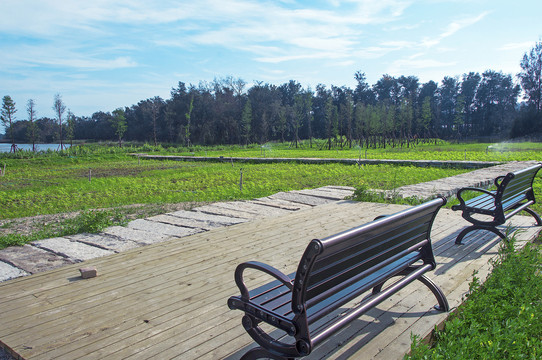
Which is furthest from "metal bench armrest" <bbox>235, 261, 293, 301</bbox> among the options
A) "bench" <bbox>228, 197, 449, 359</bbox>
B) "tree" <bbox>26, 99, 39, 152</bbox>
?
→ "tree" <bbox>26, 99, 39, 152</bbox>

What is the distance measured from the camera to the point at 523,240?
4422 mm

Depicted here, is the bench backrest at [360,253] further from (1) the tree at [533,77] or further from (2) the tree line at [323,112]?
(1) the tree at [533,77]

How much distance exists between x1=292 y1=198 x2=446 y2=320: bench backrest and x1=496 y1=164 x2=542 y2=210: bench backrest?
6.22 feet

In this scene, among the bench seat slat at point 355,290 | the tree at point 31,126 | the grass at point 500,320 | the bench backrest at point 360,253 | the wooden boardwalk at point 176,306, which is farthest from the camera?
the tree at point 31,126

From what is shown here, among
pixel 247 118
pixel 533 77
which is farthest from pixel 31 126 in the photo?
pixel 533 77

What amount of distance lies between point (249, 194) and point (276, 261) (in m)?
6.11

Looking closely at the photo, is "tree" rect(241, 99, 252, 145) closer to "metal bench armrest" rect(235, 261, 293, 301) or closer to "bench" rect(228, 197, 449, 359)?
"bench" rect(228, 197, 449, 359)

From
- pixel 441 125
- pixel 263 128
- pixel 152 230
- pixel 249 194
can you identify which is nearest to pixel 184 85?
pixel 263 128

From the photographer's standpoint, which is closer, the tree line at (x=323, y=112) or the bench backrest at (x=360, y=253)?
the bench backrest at (x=360, y=253)

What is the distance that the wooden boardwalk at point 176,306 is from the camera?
234 centimetres

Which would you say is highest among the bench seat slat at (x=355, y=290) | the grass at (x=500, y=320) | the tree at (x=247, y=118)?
the tree at (x=247, y=118)

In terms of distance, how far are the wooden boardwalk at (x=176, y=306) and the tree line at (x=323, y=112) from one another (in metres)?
49.3

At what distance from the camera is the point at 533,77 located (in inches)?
2477

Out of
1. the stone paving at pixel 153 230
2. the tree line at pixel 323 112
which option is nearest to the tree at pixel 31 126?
the tree line at pixel 323 112
